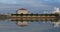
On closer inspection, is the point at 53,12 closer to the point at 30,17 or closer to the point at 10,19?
the point at 30,17

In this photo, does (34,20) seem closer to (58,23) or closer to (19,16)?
(19,16)

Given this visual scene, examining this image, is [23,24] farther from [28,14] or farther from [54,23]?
[54,23]

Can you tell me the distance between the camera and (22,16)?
2.40m

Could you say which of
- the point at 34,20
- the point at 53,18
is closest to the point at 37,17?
the point at 34,20

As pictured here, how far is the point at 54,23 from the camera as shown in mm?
2182

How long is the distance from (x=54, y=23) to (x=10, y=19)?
682 mm

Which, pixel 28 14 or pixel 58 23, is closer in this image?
pixel 58 23

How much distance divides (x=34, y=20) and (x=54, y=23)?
33cm

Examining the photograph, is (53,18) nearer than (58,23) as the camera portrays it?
No

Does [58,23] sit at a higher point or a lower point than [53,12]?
lower

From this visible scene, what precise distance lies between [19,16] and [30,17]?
0.61 feet

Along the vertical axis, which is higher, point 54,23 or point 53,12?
point 53,12

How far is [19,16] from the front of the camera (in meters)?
2.35

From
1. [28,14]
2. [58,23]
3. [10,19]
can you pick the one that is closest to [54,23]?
[58,23]
